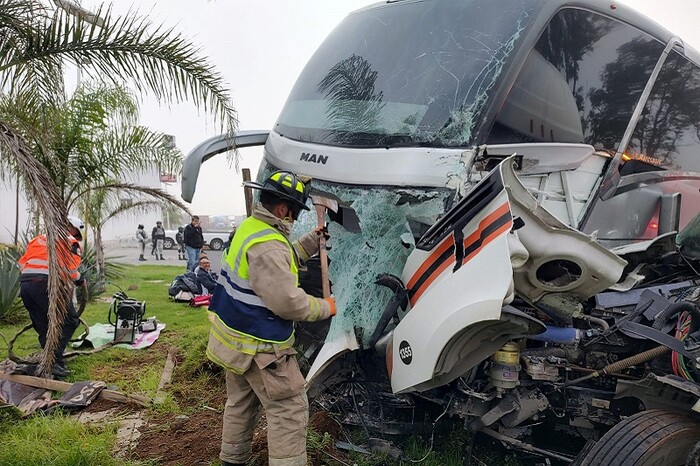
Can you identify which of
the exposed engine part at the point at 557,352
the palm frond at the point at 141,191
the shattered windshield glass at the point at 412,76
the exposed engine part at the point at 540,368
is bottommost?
the exposed engine part at the point at 540,368

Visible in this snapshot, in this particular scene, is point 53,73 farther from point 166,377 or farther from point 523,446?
point 523,446

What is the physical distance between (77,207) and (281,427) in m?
8.80

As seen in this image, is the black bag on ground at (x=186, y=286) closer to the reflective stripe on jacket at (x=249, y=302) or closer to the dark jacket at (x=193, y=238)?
the dark jacket at (x=193, y=238)

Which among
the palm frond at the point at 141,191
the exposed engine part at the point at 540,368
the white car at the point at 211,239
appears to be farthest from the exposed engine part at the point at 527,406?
the white car at the point at 211,239

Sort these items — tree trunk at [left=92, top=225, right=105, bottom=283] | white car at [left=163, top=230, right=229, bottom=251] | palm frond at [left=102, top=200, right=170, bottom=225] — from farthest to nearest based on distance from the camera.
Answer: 1. white car at [left=163, top=230, right=229, bottom=251]
2. palm frond at [left=102, top=200, right=170, bottom=225]
3. tree trunk at [left=92, top=225, right=105, bottom=283]

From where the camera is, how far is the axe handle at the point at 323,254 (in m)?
3.00

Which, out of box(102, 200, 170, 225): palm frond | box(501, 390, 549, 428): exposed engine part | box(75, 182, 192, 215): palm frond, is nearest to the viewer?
box(501, 390, 549, 428): exposed engine part

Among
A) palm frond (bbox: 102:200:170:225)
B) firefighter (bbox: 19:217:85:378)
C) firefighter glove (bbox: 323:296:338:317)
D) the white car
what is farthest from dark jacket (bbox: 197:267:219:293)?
the white car

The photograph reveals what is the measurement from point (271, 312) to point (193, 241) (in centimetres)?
955

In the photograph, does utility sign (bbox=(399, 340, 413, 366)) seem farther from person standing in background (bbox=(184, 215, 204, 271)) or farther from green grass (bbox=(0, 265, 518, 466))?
person standing in background (bbox=(184, 215, 204, 271))

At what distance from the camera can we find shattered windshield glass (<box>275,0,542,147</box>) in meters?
3.19

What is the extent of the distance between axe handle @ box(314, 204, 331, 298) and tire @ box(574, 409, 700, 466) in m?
1.41

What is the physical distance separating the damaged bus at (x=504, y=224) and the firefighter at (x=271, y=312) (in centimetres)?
18

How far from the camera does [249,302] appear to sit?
9.28 ft
